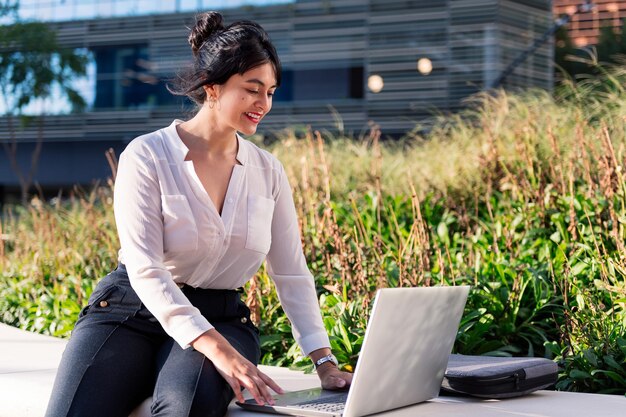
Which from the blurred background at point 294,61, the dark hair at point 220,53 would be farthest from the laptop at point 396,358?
the blurred background at point 294,61

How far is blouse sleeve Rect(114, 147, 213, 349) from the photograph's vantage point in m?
2.37

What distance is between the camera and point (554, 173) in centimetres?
522

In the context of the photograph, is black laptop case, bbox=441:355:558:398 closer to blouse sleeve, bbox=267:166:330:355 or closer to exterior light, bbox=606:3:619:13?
blouse sleeve, bbox=267:166:330:355

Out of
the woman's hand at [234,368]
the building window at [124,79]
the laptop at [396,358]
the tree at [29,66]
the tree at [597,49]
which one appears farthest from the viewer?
the building window at [124,79]

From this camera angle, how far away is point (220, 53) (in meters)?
2.62

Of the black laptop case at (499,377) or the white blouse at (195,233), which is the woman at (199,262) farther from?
the black laptop case at (499,377)

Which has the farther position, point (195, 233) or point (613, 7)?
point (613, 7)

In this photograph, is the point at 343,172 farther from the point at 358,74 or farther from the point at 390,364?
the point at 358,74

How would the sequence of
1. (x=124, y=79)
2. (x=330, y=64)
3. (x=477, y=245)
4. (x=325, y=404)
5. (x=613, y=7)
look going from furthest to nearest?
1. (x=124, y=79)
2. (x=613, y=7)
3. (x=330, y=64)
4. (x=477, y=245)
5. (x=325, y=404)

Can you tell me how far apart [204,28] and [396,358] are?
1123mm

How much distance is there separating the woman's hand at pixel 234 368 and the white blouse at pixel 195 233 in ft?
0.11

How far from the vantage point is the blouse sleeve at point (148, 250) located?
237cm

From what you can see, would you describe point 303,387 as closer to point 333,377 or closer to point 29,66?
point 333,377

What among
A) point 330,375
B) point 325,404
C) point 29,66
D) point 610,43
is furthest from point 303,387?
point 29,66
